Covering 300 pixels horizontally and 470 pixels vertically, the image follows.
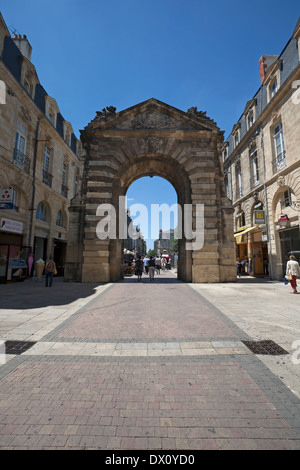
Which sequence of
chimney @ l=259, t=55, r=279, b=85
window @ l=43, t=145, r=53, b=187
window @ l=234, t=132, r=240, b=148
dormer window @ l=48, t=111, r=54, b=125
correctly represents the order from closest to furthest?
chimney @ l=259, t=55, r=279, b=85 → window @ l=43, t=145, r=53, b=187 → dormer window @ l=48, t=111, r=54, b=125 → window @ l=234, t=132, r=240, b=148

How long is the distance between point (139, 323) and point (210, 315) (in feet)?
6.70

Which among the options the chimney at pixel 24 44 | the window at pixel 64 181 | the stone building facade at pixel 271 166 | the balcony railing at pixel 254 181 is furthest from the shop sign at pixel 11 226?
the balcony railing at pixel 254 181

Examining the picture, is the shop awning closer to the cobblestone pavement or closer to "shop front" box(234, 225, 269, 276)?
"shop front" box(234, 225, 269, 276)

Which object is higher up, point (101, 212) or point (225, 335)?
point (101, 212)

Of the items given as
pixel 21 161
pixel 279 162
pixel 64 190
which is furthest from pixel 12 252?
pixel 279 162

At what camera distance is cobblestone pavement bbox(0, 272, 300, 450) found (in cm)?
204

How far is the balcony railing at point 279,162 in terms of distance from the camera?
15148 mm

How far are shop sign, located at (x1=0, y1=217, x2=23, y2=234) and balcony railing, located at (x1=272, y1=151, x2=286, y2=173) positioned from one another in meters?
18.6

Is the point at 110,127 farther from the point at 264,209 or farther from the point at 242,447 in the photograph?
the point at 242,447

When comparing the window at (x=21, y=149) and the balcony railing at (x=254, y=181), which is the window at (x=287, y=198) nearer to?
the balcony railing at (x=254, y=181)

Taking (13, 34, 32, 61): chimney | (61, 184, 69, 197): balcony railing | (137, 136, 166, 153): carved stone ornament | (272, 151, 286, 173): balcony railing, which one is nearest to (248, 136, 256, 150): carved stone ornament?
(272, 151, 286, 173): balcony railing

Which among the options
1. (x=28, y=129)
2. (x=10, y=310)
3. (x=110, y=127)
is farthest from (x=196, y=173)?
(x=28, y=129)

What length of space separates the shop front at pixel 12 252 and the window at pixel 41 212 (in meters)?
3.57
